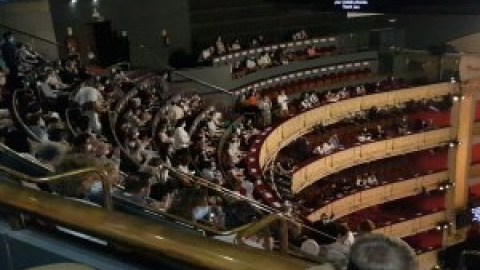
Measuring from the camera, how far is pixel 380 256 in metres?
1.38

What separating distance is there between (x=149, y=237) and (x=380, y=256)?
0.53 m

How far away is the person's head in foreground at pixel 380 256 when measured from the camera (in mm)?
1362

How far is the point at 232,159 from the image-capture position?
34.3ft

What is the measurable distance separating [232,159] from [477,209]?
10.7 meters

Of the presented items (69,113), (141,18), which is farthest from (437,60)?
(69,113)

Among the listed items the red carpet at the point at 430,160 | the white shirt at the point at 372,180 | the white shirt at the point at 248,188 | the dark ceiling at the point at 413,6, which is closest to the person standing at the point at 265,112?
the dark ceiling at the point at 413,6

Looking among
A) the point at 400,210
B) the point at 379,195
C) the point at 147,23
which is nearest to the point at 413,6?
the point at 379,195

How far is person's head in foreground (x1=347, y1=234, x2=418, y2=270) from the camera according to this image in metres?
1.36

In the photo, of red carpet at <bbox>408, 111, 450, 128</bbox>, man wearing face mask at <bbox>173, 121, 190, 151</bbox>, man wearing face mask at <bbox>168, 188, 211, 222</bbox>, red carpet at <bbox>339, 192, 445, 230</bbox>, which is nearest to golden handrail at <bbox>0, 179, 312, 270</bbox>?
man wearing face mask at <bbox>168, 188, 211, 222</bbox>

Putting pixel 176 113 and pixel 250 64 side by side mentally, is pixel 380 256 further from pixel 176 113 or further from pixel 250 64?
pixel 250 64

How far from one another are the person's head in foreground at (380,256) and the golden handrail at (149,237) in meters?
0.12

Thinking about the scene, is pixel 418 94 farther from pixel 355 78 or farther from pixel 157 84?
pixel 157 84

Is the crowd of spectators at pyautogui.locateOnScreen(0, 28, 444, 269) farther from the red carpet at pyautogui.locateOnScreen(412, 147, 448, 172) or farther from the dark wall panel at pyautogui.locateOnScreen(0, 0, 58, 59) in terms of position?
the red carpet at pyautogui.locateOnScreen(412, 147, 448, 172)

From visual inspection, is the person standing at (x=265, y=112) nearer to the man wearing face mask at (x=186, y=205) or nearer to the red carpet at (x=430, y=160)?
the red carpet at (x=430, y=160)
